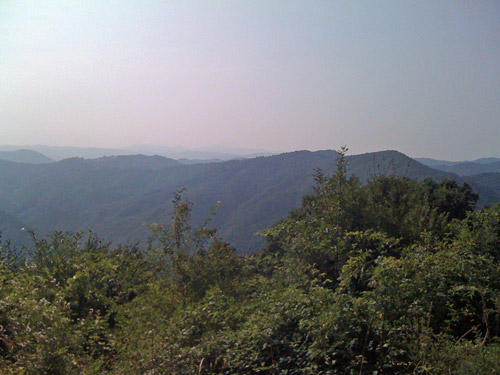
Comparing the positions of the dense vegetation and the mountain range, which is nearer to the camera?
the dense vegetation

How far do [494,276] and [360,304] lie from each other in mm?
1964

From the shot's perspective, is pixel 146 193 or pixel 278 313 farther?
pixel 146 193

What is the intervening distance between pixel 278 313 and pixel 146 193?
146 m

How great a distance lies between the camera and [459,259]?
13.9ft

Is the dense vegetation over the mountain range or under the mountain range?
over

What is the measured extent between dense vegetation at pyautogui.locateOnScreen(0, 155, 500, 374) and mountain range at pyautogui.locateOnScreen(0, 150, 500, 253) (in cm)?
7261

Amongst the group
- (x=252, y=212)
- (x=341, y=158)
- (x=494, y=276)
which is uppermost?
(x=341, y=158)

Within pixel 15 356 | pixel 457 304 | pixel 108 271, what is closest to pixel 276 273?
pixel 457 304

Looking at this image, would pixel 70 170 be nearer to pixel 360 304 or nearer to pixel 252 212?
pixel 252 212

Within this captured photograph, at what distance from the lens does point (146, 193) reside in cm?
14350

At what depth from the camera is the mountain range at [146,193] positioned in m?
102

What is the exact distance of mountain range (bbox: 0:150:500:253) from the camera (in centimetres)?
10231

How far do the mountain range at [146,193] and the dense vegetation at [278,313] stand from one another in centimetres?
7261

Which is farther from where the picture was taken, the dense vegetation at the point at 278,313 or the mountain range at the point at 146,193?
the mountain range at the point at 146,193
